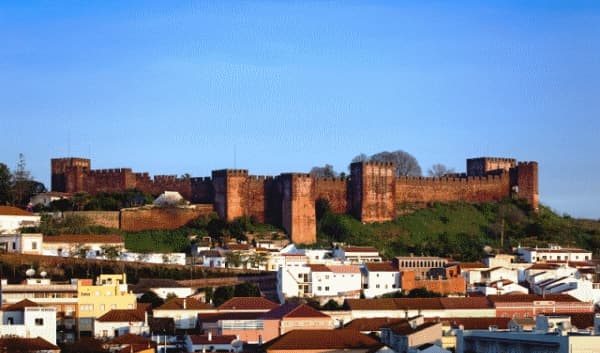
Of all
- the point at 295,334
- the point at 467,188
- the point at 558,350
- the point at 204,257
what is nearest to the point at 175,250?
the point at 204,257

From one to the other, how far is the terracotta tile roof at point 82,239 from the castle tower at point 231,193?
6098 millimetres

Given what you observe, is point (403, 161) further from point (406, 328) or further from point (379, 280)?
point (406, 328)

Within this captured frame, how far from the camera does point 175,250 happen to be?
6719cm

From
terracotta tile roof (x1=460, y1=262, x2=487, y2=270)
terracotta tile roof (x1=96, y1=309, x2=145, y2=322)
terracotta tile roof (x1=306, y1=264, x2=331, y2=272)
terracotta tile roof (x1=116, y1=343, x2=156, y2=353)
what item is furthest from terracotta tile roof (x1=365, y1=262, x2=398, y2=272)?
terracotta tile roof (x1=116, y1=343, x2=156, y2=353)

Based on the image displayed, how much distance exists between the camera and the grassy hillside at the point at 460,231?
70.1 m

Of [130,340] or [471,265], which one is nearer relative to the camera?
[130,340]

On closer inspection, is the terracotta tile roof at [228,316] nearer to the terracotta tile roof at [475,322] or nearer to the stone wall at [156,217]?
the terracotta tile roof at [475,322]

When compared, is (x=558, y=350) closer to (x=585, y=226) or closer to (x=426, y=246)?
(x=426, y=246)

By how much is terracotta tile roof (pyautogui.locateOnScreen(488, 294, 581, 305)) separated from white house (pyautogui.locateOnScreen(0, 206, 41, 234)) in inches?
844

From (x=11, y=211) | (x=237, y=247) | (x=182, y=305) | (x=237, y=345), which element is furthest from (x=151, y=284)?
(x=237, y=345)

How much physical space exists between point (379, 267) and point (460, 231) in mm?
11300

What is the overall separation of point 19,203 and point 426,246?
20059 mm

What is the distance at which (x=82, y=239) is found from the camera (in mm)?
64750

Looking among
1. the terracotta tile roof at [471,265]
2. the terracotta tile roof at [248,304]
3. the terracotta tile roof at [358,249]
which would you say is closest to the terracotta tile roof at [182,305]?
the terracotta tile roof at [248,304]
